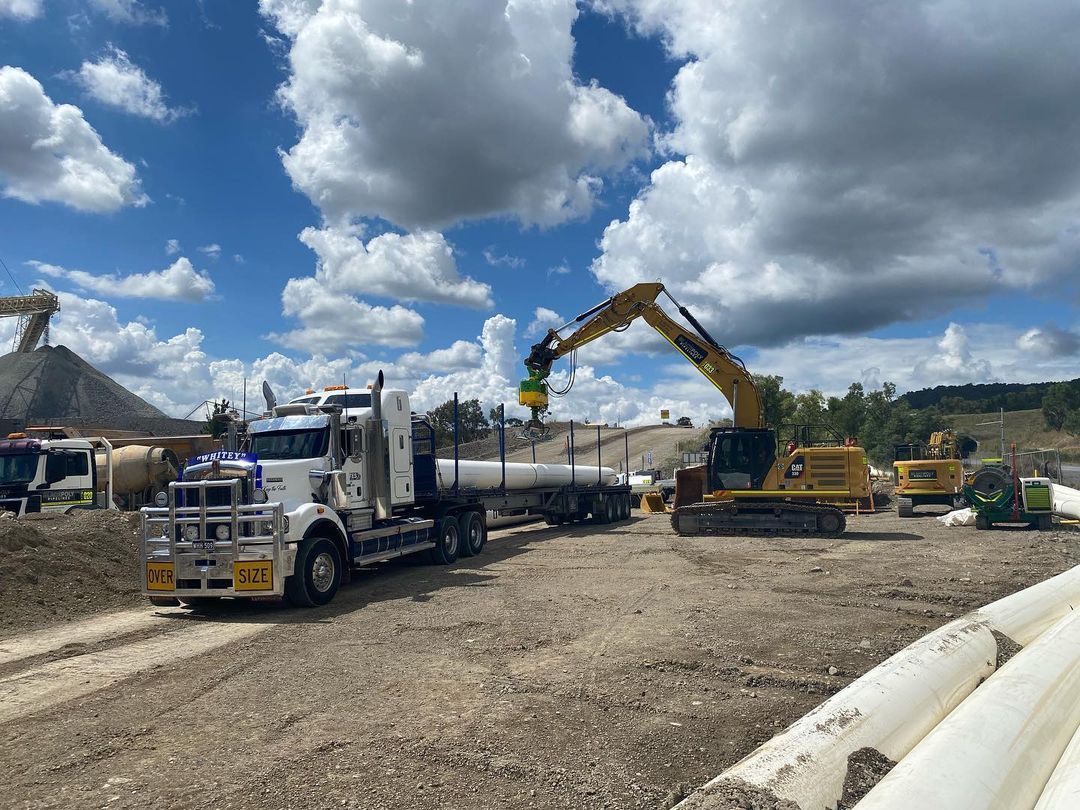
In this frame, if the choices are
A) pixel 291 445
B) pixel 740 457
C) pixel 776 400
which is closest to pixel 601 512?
pixel 740 457

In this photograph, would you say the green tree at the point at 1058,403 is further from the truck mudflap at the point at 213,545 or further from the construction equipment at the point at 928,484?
the truck mudflap at the point at 213,545

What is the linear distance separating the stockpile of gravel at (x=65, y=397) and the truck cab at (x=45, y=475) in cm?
3827

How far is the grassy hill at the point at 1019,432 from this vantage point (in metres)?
82.0

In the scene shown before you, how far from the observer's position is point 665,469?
53.1 meters

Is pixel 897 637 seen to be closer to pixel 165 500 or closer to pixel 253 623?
pixel 253 623

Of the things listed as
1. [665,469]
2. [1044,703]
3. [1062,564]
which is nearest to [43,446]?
[1044,703]

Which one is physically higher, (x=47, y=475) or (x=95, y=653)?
(x=47, y=475)

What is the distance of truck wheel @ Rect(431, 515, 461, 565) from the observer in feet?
47.9

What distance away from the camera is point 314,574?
34.8ft

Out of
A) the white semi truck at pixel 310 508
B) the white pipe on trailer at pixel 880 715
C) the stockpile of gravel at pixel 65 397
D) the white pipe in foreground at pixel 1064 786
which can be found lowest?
the white pipe in foreground at pixel 1064 786

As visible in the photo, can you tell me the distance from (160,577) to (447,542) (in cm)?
575

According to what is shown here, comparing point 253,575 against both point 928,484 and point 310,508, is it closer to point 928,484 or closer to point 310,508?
point 310,508

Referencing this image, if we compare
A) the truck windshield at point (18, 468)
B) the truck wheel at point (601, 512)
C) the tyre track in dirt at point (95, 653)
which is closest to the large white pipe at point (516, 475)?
the truck wheel at point (601, 512)

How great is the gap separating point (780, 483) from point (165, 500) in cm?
1316
